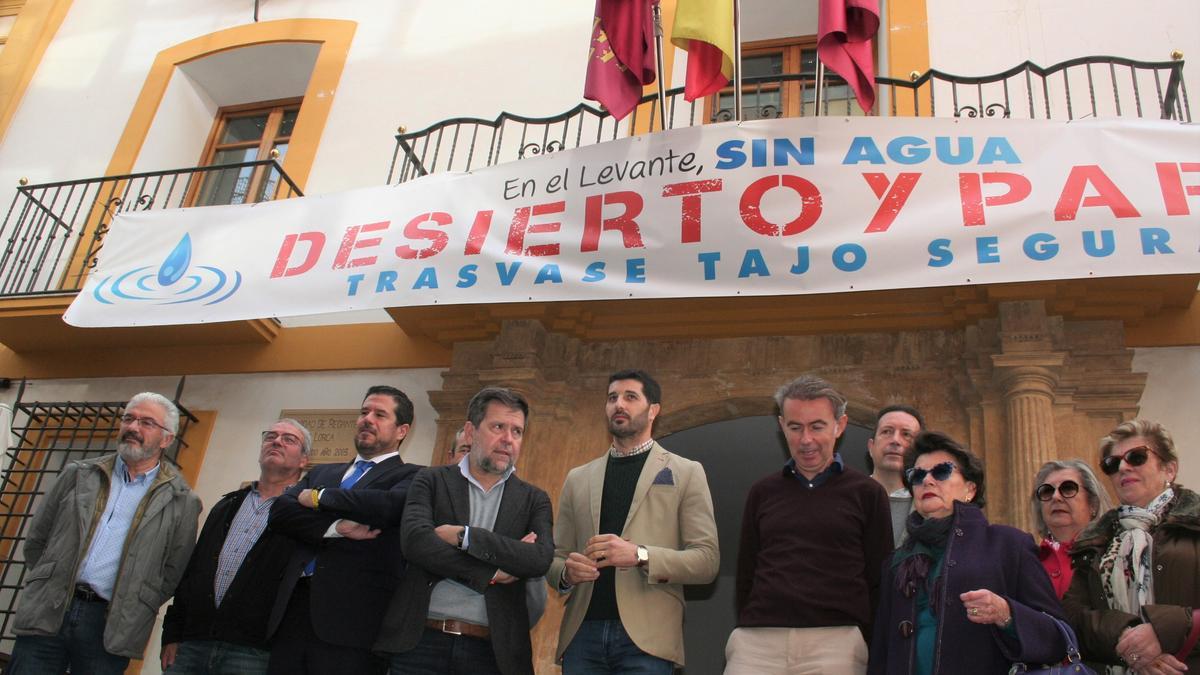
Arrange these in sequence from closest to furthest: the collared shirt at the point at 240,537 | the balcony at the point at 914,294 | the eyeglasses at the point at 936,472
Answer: the eyeglasses at the point at 936,472 → the collared shirt at the point at 240,537 → the balcony at the point at 914,294

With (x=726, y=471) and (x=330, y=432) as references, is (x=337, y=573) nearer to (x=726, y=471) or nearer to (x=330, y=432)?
(x=330, y=432)

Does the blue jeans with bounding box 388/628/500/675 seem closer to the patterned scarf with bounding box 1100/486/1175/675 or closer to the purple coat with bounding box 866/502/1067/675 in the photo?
the purple coat with bounding box 866/502/1067/675

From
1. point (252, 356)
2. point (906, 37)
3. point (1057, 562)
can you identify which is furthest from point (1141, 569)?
point (252, 356)

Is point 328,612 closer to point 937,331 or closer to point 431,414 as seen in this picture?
point 431,414

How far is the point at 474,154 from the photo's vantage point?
7656mm

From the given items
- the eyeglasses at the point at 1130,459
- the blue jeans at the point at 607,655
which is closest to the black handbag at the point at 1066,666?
the eyeglasses at the point at 1130,459

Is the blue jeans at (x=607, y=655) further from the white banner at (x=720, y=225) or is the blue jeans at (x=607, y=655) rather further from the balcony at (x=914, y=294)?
the balcony at (x=914, y=294)

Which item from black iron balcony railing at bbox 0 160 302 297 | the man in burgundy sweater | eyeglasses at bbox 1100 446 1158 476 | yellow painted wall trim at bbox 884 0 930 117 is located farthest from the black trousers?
yellow painted wall trim at bbox 884 0 930 117

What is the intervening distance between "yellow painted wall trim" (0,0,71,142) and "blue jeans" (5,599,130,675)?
6804mm

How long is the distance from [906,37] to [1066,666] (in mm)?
5590

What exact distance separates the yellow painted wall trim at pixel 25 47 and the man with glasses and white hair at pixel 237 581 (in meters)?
6.92

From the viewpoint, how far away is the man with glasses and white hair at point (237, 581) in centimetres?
394

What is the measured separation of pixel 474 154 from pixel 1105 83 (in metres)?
4.32

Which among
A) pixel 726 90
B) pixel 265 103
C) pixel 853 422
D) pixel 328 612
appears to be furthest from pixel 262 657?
pixel 265 103
